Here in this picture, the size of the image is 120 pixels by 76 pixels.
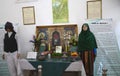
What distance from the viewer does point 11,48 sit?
4000 mm

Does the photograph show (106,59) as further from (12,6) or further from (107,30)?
(12,6)

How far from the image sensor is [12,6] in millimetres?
4438

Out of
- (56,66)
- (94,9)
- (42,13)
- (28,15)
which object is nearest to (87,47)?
(56,66)

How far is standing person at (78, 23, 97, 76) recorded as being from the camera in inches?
147

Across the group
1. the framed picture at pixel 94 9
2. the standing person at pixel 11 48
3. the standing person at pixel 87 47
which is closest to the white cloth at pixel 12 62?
the standing person at pixel 11 48

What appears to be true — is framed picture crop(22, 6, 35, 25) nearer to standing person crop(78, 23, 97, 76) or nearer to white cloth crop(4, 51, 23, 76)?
white cloth crop(4, 51, 23, 76)

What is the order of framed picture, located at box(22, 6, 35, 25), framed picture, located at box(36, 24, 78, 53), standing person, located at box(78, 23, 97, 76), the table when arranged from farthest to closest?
framed picture, located at box(22, 6, 35, 25)
framed picture, located at box(36, 24, 78, 53)
standing person, located at box(78, 23, 97, 76)
the table

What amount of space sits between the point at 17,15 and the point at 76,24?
1447mm

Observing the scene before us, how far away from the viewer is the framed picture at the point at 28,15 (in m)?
4.31

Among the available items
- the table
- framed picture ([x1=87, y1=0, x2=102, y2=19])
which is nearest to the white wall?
framed picture ([x1=87, y1=0, x2=102, y2=19])

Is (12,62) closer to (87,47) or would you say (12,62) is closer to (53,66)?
(53,66)

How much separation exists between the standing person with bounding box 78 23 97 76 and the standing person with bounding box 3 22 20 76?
1.40 m

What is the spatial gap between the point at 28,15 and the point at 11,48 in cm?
89

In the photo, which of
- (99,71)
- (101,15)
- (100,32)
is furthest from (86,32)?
(99,71)
